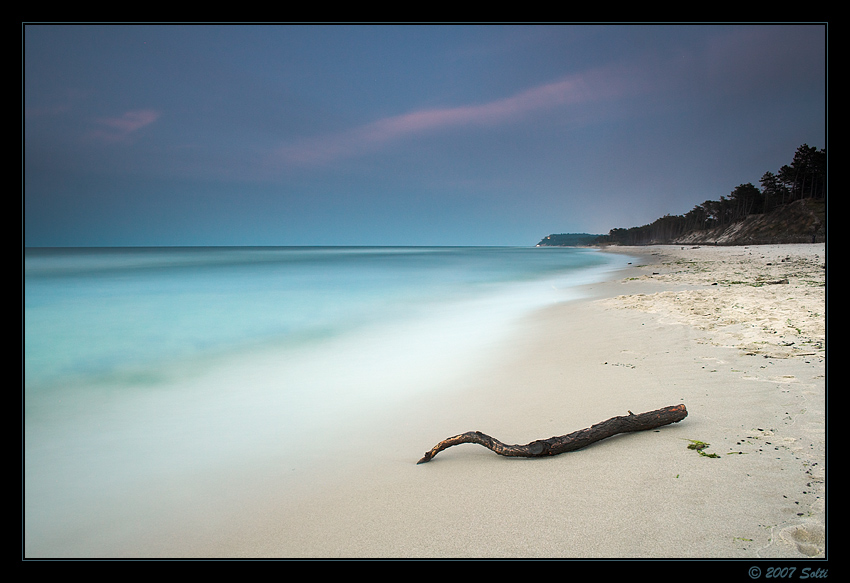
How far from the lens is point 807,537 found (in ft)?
6.04

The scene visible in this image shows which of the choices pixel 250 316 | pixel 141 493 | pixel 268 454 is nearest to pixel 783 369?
pixel 268 454

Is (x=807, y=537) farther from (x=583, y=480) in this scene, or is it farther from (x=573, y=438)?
(x=573, y=438)

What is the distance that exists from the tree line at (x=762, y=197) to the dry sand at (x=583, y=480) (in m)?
56.1

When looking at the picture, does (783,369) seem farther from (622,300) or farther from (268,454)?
(622,300)

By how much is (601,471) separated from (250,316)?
35.4 feet

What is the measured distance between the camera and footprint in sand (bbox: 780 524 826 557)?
1790 mm

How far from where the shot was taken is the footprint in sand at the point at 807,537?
5.87 ft

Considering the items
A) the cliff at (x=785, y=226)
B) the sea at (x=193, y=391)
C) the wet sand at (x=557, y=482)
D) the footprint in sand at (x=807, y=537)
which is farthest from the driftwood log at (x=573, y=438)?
the cliff at (x=785, y=226)

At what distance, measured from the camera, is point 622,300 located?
1041cm
